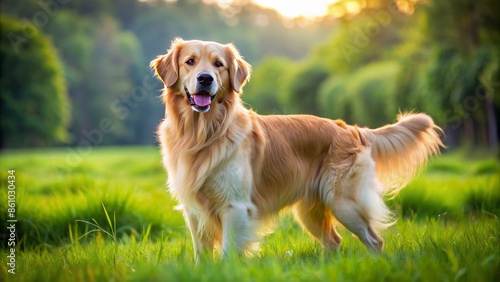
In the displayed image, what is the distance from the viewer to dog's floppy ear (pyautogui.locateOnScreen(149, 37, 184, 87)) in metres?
4.47

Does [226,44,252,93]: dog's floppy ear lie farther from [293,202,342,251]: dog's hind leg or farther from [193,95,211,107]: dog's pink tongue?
[293,202,342,251]: dog's hind leg

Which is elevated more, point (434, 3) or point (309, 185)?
point (434, 3)

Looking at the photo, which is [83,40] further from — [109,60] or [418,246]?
[418,246]

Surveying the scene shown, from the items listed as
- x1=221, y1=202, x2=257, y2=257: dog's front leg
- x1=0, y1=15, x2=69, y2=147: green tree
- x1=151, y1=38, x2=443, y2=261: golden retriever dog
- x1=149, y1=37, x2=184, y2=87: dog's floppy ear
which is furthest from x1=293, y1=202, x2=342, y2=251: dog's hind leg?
x1=0, y1=15, x2=69, y2=147: green tree

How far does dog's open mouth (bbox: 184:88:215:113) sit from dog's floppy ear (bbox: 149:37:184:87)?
0.87 feet

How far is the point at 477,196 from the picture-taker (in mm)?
6914

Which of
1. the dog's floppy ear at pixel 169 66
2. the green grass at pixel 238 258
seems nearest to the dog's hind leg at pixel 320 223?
the green grass at pixel 238 258

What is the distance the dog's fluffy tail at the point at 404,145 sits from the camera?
5.17 m

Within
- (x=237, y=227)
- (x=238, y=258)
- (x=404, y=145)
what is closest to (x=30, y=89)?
(x=404, y=145)

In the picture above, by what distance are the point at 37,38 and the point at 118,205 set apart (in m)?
22.7

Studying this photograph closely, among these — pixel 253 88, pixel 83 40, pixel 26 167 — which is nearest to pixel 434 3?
pixel 26 167

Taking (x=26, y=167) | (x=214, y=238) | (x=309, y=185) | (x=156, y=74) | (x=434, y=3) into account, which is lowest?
(x=26, y=167)

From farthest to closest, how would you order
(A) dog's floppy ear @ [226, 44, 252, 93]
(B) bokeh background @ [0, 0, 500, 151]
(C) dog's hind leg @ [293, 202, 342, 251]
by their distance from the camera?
1. (B) bokeh background @ [0, 0, 500, 151]
2. (C) dog's hind leg @ [293, 202, 342, 251]
3. (A) dog's floppy ear @ [226, 44, 252, 93]

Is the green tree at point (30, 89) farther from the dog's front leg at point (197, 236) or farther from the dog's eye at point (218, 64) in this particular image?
the dog's front leg at point (197, 236)
